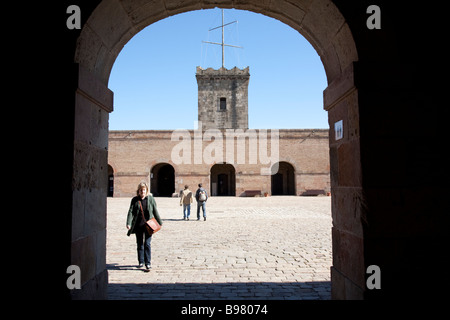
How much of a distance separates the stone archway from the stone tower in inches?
1230

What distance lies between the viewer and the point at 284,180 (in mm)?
32656


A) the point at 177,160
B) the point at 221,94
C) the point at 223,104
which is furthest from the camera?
the point at 223,104

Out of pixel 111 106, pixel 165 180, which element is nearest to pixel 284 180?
pixel 165 180

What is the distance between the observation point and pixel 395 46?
2801 millimetres

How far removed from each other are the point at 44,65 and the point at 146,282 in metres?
3.31

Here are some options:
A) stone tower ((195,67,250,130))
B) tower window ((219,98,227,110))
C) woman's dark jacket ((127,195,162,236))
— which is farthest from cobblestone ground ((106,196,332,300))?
tower window ((219,98,227,110))

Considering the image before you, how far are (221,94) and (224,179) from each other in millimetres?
10040

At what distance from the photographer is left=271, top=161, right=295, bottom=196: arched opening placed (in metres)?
32.1

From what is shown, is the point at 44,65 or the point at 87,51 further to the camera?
Answer: the point at 87,51

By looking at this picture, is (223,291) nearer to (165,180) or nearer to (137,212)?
(137,212)
